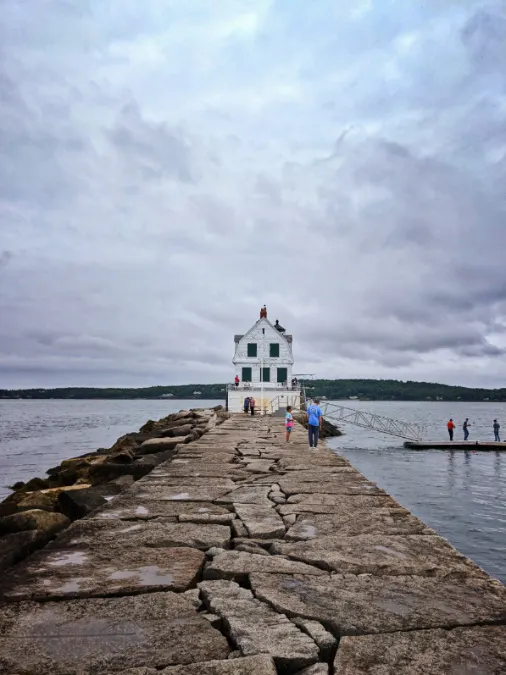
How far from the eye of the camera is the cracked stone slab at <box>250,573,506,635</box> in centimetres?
257

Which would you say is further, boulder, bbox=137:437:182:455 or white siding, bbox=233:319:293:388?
white siding, bbox=233:319:293:388

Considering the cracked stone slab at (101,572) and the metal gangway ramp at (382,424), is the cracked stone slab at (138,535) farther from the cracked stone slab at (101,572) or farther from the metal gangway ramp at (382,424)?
the metal gangway ramp at (382,424)

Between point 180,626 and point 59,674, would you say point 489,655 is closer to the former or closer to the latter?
point 180,626

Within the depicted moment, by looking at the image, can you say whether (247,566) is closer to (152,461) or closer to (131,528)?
(131,528)

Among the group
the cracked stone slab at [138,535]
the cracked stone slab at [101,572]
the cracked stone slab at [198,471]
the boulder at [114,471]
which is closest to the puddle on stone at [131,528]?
the cracked stone slab at [138,535]

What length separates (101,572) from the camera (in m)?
3.27

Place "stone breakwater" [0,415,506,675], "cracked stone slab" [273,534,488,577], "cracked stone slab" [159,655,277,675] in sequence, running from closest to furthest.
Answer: "cracked stone slab" [159,655,277,675] < "stone breakwater" [0,415,506,675] < "cracked stone slab" [273,534,488,577]

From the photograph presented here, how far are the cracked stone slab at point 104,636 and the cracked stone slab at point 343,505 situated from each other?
232 centimetres

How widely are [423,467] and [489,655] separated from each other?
79.2 feet

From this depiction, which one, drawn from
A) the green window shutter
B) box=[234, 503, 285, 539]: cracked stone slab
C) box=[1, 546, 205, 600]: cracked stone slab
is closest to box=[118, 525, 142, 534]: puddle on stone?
box=[1, 546, 205, 600]: cracked stone slab

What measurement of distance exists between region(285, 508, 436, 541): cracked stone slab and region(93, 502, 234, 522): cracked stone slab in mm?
713

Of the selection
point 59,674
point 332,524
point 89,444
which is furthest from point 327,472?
point 89,444

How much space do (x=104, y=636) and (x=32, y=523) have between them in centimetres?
226

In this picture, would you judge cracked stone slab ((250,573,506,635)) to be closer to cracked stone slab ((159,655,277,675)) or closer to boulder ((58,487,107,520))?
cracked stone slab ((159,655,277,675))
